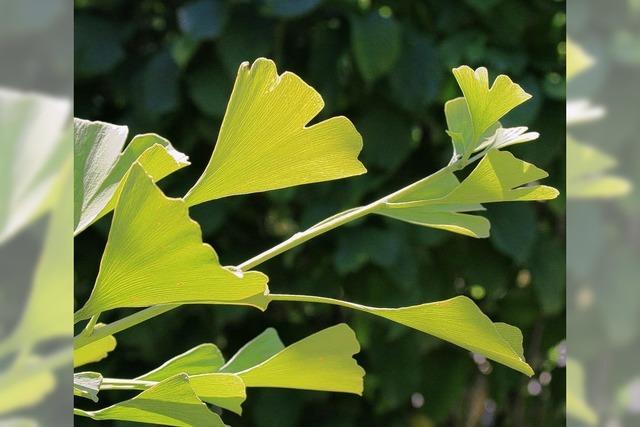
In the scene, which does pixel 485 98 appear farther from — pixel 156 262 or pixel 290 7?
pixel 290 7

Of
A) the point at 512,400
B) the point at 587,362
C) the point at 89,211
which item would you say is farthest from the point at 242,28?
the point at 587,362

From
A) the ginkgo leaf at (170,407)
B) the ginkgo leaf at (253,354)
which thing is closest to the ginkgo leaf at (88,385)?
the ginkgo leaf at (170,407)

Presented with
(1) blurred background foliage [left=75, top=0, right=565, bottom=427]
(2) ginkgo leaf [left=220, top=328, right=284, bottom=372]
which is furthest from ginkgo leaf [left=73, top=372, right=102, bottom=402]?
(1) blurred background foliage [left=75, top=0, right=565, bottom=427]

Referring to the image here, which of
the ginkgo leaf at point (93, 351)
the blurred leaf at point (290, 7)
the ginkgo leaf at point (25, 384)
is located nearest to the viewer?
the ginkgo leaf at point (25, 384)

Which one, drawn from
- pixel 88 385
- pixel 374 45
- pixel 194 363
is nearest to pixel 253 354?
pixel 194 363

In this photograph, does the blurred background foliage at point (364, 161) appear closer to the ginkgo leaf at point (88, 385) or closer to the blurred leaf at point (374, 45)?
A: the blurred leaf at point (374, 45)

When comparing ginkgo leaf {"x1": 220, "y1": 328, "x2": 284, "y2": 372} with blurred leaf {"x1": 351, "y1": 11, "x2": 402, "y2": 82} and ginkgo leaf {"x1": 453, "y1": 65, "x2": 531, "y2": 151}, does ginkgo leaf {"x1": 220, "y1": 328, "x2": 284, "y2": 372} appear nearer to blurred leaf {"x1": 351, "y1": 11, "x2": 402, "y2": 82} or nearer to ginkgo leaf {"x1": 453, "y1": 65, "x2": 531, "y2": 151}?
ginkgo leaf {"x1": 453, "y1": 65, "x2": 531, "y2": 151}

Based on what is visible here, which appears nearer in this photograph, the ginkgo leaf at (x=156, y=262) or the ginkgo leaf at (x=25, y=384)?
the ginkgo leaf at (x=25, y=384)
